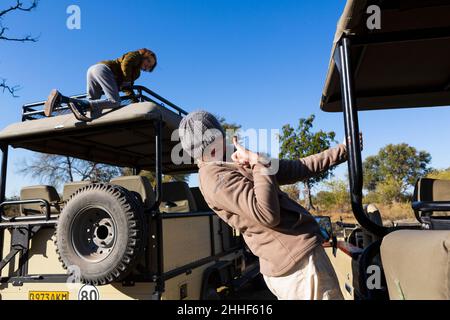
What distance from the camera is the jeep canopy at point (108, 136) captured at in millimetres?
3441

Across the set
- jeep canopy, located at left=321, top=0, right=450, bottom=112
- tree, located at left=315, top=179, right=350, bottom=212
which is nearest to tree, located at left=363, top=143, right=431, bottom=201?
tree, located at left=315, top=179, right=350, bottom=212

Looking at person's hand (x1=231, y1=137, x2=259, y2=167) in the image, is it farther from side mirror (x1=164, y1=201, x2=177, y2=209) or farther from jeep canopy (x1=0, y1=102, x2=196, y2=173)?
side mirror (x1=164, y1=201, x2=177, y2=209)

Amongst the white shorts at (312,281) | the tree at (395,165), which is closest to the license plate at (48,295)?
the white shorts at (312,281)

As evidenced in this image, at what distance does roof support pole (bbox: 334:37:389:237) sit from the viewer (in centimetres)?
150

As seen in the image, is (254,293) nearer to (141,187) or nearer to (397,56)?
(141,187)

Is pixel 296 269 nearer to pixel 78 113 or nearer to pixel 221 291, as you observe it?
pixel 78 113

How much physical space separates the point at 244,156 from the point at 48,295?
2.82 m

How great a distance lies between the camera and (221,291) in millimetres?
5020

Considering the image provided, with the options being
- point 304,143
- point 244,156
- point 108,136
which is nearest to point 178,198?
point 108,136

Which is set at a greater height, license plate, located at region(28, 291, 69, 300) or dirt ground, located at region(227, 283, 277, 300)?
license plate, located at region(28, 291, 69, 300)

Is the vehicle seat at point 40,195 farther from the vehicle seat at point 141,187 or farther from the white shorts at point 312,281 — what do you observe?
the white shorts at point 312,281

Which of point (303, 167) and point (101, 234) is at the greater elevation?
point (303, 167)

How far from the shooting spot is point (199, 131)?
1.71 m
